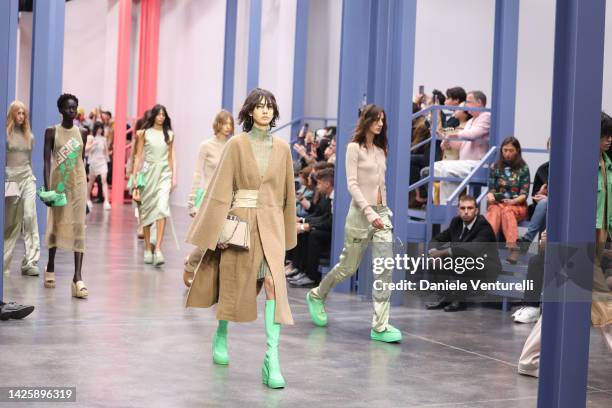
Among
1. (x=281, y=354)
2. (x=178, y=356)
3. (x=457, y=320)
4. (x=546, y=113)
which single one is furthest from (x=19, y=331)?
(x=546, y=113)

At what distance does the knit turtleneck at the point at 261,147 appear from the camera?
18.5 feet

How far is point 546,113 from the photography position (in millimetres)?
12672

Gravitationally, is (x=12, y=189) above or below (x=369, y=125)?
below

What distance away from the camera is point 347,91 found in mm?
9672

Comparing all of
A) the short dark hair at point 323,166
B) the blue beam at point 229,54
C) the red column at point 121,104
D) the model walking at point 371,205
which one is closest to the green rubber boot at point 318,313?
the model walking at point 371,205

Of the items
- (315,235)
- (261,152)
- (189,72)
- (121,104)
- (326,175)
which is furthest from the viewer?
(189,72)

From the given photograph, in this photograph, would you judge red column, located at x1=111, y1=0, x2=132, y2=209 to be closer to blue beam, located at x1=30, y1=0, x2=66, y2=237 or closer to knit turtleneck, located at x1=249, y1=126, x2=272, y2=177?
blue beam, located at x1=30, y1=0, x2=66, y2=237

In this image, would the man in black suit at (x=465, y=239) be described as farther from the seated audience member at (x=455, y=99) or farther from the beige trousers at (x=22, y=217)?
the beige trousers at (x=22, y=217)

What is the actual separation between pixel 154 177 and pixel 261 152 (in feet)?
18.2

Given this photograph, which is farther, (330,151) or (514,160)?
(330,151)

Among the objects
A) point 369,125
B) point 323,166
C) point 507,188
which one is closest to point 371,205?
point 369,125

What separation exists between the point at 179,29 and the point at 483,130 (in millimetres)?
13434

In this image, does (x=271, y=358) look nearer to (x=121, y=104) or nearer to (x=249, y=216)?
(x=249, y=216)

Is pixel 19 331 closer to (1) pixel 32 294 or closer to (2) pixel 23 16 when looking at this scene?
(1) pixel 32 294
